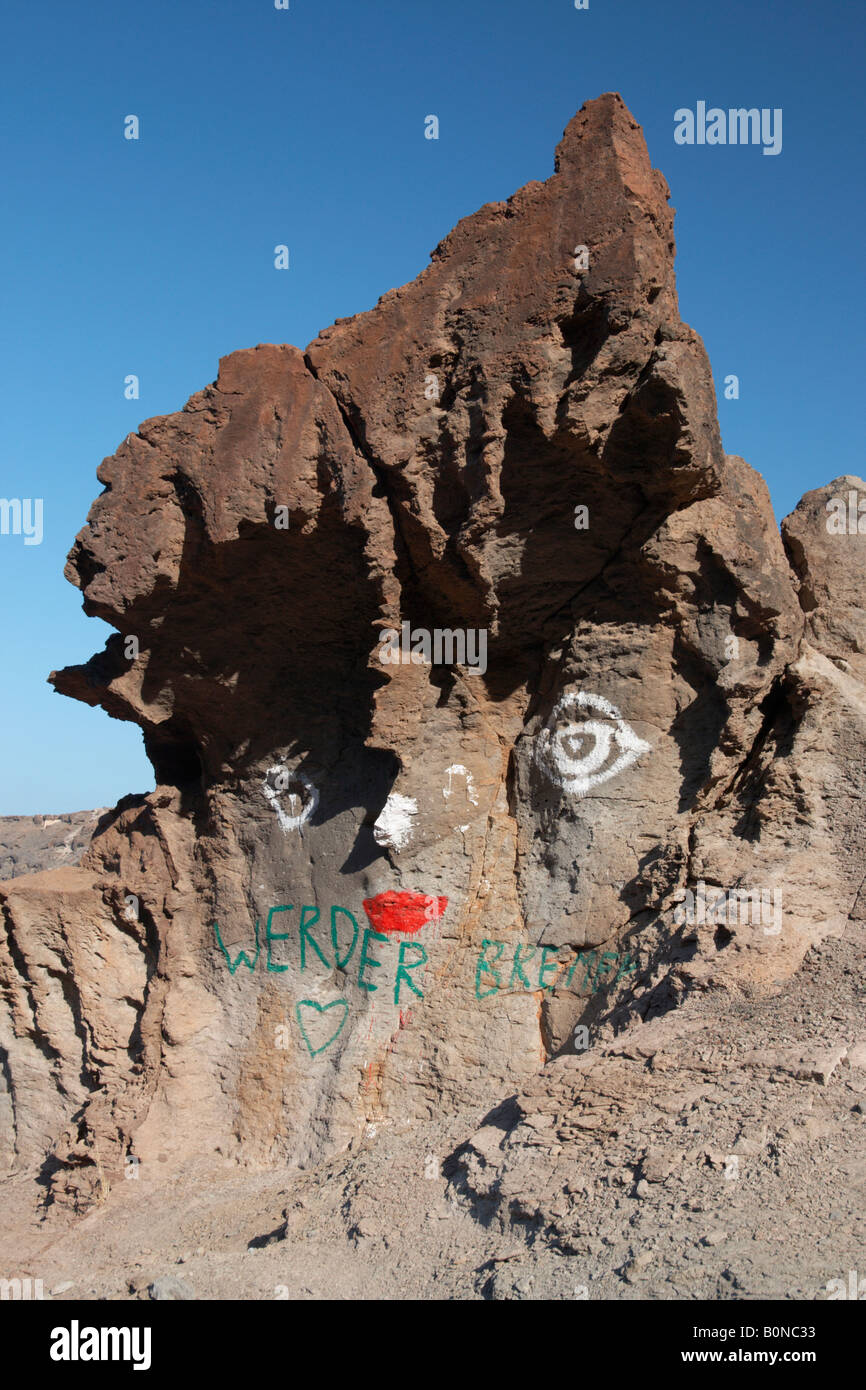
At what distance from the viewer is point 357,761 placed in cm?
723

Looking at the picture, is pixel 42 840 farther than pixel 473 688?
Yes

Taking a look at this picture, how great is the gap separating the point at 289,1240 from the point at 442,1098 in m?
1.25

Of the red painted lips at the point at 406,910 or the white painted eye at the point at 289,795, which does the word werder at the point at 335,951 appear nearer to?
the red painted lips at the point at 406,910

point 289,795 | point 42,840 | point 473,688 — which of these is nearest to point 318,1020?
point 289,795

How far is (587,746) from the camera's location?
21.5 feet

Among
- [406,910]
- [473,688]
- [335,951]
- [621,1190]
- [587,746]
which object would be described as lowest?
[621,1190]

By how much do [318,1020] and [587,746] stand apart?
2.41 metres

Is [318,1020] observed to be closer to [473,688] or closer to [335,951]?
[335,951]

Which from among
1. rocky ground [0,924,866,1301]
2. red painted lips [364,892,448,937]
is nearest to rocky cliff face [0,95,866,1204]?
red painted lips [364,892,448,937]

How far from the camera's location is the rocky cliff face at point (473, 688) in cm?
582

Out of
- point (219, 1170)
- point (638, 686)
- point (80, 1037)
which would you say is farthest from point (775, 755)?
point (80, 1037)

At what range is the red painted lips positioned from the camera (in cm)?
673

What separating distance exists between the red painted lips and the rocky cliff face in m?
0.02

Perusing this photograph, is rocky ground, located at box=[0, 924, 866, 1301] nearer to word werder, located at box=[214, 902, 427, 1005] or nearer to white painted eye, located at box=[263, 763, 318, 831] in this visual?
word werder, located at box=[214, 902, 427, 1005]
